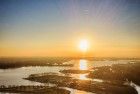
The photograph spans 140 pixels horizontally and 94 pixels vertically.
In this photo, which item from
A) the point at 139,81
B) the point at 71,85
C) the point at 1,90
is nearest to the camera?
the point at 1,90

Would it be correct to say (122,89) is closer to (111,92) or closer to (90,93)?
(111,92)

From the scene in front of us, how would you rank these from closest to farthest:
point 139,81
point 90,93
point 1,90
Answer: point 90,93, point 1,90, point 139,81

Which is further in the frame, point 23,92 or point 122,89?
point 122,89

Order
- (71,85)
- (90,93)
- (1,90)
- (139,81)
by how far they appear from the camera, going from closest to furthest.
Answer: (90,93)
(1,90)
(71,85)
(139,81)

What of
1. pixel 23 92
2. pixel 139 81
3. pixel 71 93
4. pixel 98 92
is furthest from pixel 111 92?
pixel 139 81

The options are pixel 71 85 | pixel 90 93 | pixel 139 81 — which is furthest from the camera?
pixel 139 81

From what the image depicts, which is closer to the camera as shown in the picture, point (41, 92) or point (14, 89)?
point (41, 92)

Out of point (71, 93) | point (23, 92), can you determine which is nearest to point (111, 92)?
point (71, 93)

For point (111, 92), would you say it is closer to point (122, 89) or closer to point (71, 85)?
point (122, 89)
